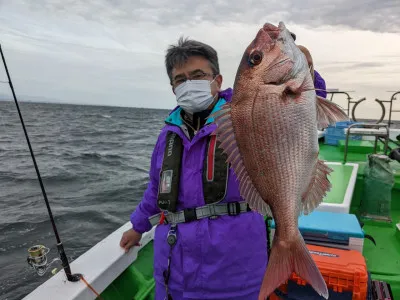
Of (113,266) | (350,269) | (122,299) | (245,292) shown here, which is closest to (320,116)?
(245,292)

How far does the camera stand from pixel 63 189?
33.4 ft

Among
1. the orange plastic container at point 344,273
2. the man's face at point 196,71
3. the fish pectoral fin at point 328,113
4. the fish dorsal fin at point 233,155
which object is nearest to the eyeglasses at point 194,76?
the man's face at point 196,71

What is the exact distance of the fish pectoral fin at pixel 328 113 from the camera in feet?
4.52

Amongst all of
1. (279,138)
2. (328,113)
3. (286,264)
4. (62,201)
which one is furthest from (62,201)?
(328,113)

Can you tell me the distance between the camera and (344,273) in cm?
226

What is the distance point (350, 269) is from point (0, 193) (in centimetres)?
997

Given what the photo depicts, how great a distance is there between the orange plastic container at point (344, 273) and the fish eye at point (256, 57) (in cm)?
163


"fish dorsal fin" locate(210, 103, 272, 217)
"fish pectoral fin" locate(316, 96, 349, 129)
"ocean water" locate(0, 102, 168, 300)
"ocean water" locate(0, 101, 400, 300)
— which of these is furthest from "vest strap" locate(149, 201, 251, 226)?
"ocean water" locate(0, 101, 400, 300)

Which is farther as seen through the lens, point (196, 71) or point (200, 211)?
point (196, 71)

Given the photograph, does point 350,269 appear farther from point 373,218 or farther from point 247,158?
point 373,218

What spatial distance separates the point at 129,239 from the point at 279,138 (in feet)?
6.57

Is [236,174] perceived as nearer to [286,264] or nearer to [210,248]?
[286,264]

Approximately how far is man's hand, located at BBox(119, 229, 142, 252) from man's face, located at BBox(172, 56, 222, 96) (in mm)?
1412

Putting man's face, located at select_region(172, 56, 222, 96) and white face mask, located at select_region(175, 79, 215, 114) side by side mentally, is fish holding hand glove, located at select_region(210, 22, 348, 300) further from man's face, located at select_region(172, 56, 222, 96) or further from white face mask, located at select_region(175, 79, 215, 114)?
man's face, located at select_region(172, 56, 222, 96)
